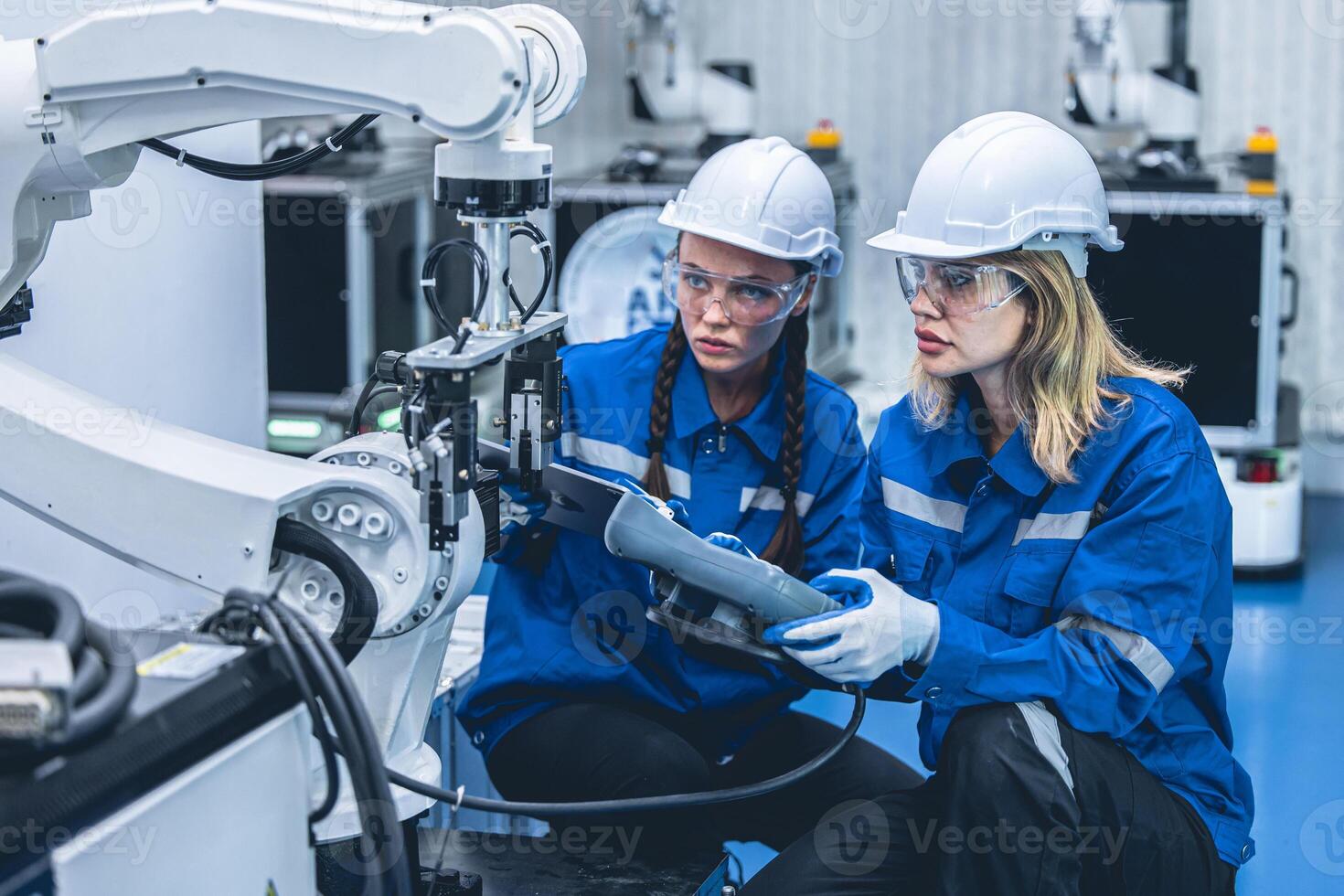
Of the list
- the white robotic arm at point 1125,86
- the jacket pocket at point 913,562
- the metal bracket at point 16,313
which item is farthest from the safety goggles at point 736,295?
the white robotic arm at point 1125,86

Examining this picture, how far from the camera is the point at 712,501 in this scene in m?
2.23

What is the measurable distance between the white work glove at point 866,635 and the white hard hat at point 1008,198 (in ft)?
1.44

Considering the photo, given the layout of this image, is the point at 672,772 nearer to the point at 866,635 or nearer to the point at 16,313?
the point at 866,635

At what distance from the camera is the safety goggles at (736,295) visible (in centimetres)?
215

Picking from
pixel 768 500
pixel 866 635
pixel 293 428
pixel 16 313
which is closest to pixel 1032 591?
pixel 866 635

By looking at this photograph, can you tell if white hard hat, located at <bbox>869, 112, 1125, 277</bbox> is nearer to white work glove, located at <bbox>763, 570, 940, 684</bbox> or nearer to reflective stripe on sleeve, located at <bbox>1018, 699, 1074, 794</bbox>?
white work glove, located at <bbox>763, 570, 940, 684</bbox>

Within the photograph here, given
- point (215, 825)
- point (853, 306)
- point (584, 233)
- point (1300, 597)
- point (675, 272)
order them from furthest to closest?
point (853, 306) < point (584, 233) < point (1300, 597) < point (675, 272) < point (215, 825)

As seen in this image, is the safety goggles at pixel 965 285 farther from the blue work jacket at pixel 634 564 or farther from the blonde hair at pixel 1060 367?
the blue work jacket at pixel 634 564

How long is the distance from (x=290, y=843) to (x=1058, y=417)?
102cm

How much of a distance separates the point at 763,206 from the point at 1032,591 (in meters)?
0.67

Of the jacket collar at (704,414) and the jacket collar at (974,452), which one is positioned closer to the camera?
the jacket collar at (974,452)

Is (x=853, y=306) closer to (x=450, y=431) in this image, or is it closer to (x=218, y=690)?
(x=450, y=431)

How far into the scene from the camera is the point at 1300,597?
159 inches

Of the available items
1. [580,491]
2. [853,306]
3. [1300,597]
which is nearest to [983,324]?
[580,491]
